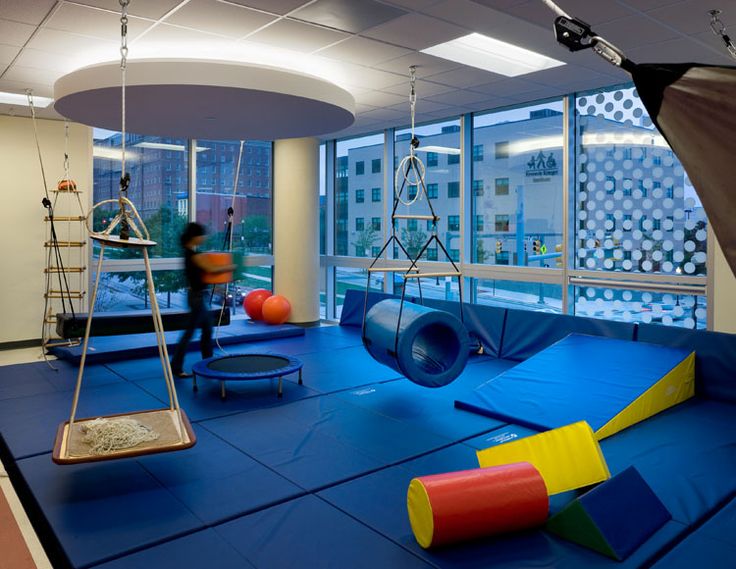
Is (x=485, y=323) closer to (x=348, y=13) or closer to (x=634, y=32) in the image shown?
(x=634, y=32)

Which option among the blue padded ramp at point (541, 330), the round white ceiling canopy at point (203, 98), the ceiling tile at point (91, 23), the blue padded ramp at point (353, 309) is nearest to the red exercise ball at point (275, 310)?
the blue padded ramp at point (353, 309)

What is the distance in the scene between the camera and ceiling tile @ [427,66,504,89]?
588cm

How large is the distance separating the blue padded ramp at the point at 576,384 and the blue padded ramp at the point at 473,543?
4.77 feet

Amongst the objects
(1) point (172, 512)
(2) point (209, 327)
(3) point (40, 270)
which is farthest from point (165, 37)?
(3) point (40, 270)

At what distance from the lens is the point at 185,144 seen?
9023mm

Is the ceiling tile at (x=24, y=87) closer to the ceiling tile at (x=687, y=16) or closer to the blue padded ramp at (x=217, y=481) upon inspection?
the blue padded ramp at (x=217, y=481)

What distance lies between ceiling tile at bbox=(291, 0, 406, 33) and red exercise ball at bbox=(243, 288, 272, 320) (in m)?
5.10

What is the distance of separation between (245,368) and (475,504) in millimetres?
3209

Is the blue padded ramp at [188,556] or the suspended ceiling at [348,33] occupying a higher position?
the suspended ceiling at [348,33]

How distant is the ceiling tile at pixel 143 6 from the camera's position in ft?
13.5

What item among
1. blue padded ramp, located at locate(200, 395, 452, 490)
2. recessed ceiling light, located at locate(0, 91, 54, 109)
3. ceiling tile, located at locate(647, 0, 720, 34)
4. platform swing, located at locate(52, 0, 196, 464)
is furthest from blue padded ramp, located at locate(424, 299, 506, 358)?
recessed ceiling light, located at locate(0, 91, 54, 109)

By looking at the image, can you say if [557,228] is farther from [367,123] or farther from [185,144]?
[185,144]

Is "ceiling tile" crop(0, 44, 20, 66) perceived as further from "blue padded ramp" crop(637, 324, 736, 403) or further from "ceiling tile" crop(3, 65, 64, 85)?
"blue padded ramp" crop(637, 324, 736, 403)

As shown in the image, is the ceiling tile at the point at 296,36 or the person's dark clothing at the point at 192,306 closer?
the ceiling tile at the point at 296,36
